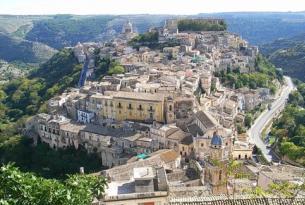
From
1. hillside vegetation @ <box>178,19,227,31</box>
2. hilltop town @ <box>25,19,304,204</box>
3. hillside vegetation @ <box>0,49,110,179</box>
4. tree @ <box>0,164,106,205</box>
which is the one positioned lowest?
hillside vegetation @ <box>0,49,110,179</box>

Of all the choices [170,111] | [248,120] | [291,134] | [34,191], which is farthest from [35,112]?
[34,191]

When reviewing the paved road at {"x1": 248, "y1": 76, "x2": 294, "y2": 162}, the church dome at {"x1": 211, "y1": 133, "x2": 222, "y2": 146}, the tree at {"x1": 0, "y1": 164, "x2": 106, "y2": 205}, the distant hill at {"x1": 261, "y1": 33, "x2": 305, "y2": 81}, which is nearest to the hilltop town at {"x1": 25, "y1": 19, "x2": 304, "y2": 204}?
the church dome at {"x1": 211, "y1": 133, "x2": 222, "y2": 146}

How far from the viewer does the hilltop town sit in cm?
3531

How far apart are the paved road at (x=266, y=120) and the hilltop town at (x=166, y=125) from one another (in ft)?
5.75

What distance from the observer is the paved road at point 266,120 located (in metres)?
72.3

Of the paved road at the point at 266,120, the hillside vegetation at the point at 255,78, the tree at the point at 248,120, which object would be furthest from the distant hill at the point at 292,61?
the tree at the point at 248,120

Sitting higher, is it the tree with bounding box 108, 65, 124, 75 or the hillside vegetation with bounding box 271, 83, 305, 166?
the tree with bounding box 108, 65, 124, 75

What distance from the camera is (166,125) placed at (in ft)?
196

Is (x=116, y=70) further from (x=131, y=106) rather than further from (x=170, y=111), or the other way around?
(x=170, y=111)

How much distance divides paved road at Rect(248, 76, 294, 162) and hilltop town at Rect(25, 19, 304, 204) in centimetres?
175

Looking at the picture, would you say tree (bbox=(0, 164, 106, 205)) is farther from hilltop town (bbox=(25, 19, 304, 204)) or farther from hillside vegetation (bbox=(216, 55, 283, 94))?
hillside vegetation (bbox=(216, 55, 283, 94))

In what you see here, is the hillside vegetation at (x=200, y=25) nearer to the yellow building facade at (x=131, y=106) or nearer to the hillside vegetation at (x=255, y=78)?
the hillside vegetation at (x=255, y=78)

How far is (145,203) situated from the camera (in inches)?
1032

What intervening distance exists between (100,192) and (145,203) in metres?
3.44
